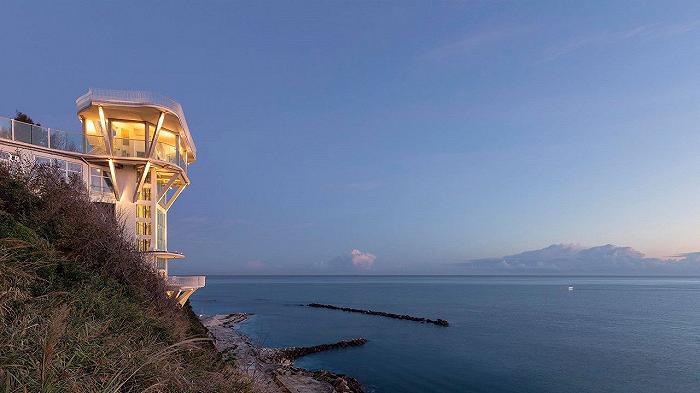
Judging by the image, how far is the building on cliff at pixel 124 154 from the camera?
2392 centimetres

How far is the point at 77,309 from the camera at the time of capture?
873 centimetres

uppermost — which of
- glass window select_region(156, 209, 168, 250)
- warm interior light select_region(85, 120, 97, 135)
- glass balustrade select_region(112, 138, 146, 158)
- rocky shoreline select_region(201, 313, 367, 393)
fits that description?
warm interior light select_region(85, 120, 97, 135)

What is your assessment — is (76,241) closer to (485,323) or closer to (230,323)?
(230,323)

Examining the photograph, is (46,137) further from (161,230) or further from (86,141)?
(161,230)

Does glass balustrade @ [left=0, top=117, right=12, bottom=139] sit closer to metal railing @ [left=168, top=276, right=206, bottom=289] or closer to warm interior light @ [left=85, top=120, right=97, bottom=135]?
warm interior light @ [left=85, top=120, right=97, bottom=135]

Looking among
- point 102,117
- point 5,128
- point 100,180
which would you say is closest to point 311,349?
point 100,180

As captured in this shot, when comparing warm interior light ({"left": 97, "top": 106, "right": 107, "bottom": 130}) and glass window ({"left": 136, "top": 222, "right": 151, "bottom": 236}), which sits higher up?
warm interior light ({"left": 97, "top": 106, "right": 107, "bottom": 130})

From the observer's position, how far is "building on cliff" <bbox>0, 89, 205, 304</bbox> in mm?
23922

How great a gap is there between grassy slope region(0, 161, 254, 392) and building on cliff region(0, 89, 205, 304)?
738 centimetres

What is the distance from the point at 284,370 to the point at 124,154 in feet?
69.5

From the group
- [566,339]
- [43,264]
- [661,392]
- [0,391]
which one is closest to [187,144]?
[43,264]

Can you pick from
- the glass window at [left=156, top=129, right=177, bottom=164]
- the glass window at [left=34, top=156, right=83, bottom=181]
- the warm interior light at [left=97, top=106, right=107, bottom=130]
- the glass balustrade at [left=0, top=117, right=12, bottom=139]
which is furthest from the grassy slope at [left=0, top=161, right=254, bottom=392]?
the glass window at [left=156, top=129, right=177, bottom=164]

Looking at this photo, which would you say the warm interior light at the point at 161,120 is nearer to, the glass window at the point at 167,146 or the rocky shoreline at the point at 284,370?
the glass window at the point at 167,146

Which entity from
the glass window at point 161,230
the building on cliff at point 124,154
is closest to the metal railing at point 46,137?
the building on cliff at point 124,154
